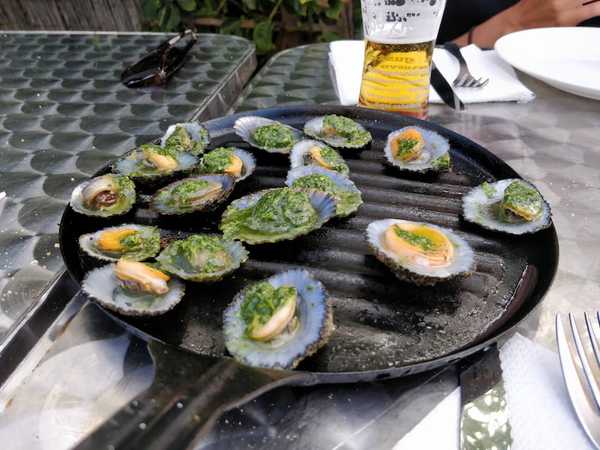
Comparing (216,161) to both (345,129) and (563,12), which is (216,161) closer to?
(345,129)

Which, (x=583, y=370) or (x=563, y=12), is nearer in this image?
(x=583, y=370)

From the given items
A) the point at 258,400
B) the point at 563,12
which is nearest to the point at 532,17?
the point at 563,12

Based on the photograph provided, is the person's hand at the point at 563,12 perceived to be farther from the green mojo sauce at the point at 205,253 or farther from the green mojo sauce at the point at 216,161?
the green mojo sauce at the point at 205,253

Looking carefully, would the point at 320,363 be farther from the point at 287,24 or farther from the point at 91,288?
the point at 287,24

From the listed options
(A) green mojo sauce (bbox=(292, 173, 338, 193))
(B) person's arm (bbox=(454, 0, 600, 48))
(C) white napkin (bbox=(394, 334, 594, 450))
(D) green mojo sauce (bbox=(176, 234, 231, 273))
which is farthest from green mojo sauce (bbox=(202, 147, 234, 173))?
(B) person's arm (bbox=(454, 0, 600, 48))

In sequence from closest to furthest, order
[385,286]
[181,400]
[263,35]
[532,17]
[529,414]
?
[181,400] → [529,414] → [385,286] → [532,17] → [263,35]

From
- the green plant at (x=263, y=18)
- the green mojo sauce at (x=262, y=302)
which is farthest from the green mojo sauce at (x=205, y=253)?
the green plant at (x=263, y=18)
